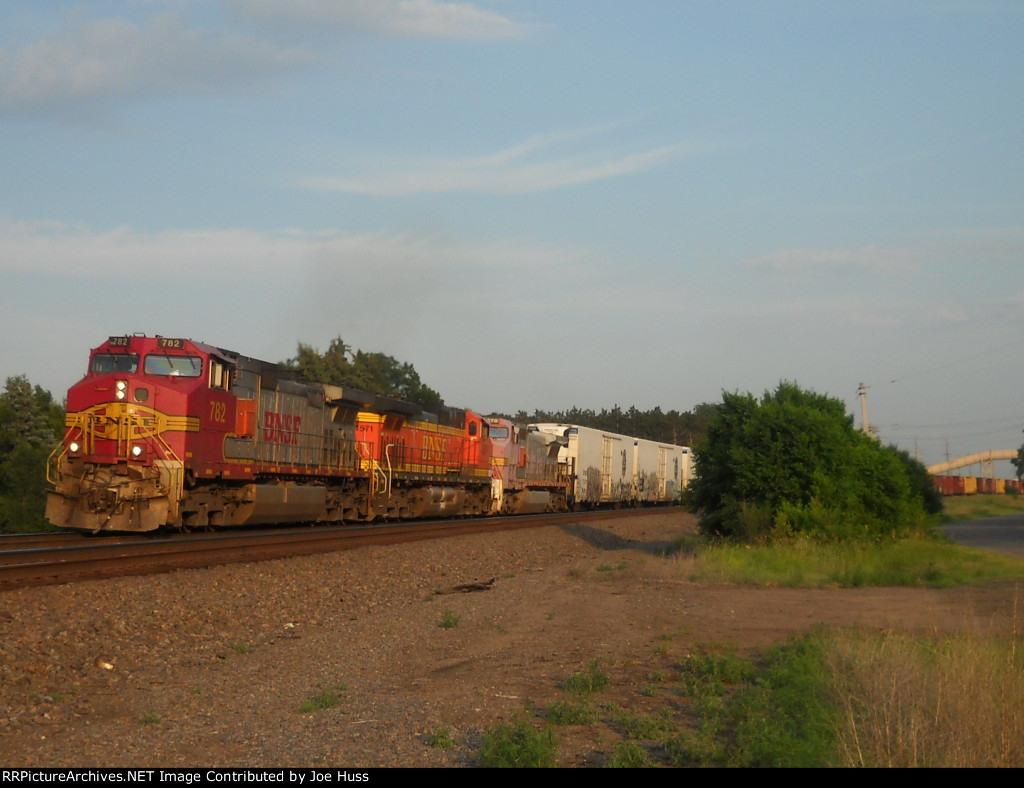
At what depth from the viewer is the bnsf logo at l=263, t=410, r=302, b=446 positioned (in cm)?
2089

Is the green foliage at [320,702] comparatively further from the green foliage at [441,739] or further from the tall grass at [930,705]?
the tall grass at [930,705]

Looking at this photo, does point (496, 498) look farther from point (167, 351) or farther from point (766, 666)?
point (766, 666)

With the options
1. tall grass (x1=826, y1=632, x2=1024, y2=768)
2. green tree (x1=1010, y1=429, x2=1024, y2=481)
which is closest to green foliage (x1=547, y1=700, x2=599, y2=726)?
tall grass (x1=826, y1=632, x2=1024, y2=768)

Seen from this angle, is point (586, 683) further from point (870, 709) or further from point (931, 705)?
point (931, 705)

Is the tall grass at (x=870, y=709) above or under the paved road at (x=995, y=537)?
above

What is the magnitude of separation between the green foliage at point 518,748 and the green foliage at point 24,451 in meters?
28.6

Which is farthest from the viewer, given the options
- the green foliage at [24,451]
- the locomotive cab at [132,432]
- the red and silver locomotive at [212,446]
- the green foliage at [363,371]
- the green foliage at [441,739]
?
the green foliage at [363,371]

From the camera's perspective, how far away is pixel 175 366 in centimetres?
1833

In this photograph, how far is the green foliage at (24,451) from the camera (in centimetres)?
3578

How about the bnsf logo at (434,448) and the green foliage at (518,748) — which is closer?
the green foliage at (518,748)

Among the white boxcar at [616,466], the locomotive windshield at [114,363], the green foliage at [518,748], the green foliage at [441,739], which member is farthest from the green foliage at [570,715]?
the white boxcar at [616,466]

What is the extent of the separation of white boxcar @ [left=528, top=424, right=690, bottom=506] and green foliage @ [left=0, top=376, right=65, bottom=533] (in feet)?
67.1

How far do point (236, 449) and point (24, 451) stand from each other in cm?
2641
